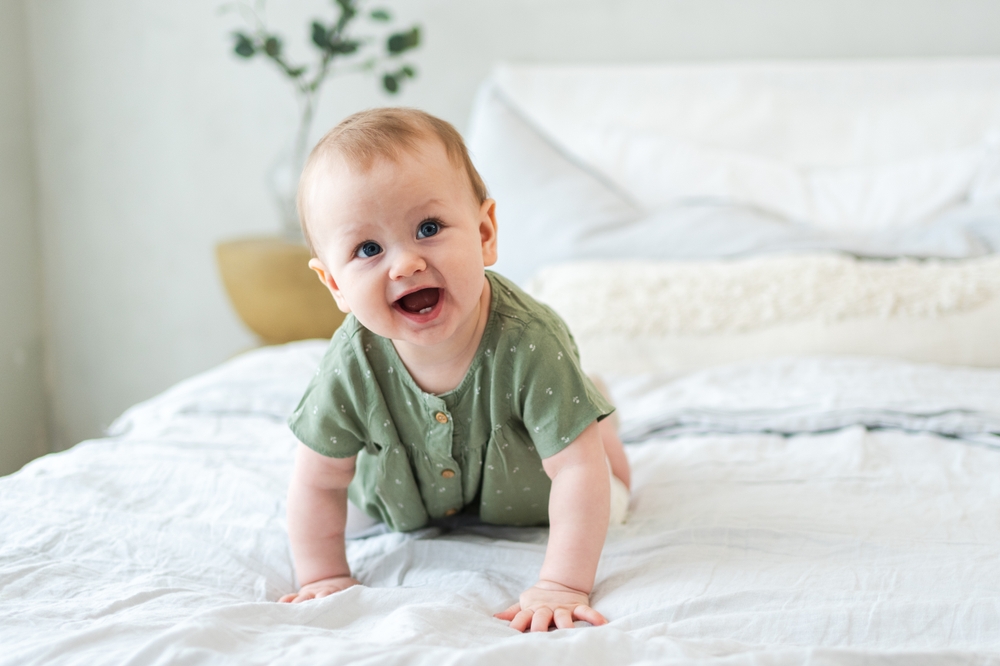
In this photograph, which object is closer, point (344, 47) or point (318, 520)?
point (318, 520)

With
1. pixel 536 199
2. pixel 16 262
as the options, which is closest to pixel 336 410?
pixel 536 199

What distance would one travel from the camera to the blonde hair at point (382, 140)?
72 cm

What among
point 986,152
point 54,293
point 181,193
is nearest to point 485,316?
point 986,152

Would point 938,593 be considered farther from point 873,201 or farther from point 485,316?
point 873,201

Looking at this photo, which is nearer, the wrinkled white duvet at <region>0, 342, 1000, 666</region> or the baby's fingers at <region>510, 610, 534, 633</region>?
the wrinkled white duvet at <region>0, 342, 1000, 666</region>

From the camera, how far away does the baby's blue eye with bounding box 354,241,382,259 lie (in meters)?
0.73

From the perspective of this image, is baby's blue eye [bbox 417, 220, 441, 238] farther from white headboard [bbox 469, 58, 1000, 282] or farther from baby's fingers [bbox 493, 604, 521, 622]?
white headboard [bbox 469, 58, 1000, 282]

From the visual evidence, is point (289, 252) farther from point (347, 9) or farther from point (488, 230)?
point (488, 230)

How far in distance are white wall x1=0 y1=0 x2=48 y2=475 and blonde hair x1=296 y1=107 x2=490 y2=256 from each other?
69.2 inches

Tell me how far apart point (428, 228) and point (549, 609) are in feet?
1.15

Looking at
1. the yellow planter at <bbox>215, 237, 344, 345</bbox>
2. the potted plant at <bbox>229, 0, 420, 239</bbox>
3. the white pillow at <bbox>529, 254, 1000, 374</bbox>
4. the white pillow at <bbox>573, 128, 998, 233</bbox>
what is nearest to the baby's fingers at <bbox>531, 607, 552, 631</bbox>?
the white pillow at <bbox>529, 254, 1000, 374</bbox>

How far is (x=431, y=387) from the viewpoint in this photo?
85 centimetres

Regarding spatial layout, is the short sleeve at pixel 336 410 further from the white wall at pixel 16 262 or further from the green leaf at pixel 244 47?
the white wall at pixel 16 262

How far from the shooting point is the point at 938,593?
0.73m
